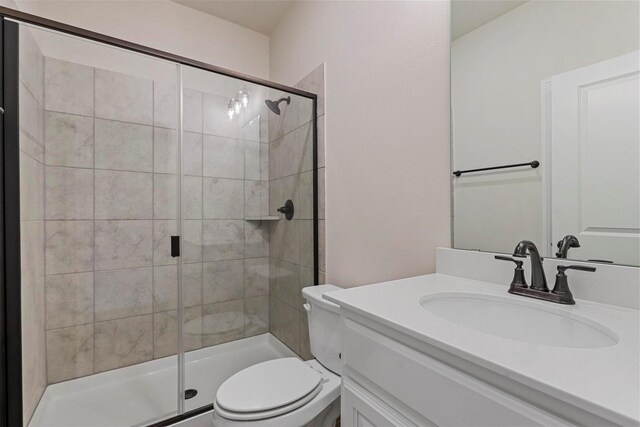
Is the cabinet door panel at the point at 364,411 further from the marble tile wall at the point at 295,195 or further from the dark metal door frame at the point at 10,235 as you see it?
the dark metal door frame at the point at 10,235

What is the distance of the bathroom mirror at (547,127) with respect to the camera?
2.50ft

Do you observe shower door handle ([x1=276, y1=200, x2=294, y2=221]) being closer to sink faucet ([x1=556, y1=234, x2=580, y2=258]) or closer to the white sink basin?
the white sink basin

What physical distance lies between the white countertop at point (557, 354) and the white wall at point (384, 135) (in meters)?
0.50

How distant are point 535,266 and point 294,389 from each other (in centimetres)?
91

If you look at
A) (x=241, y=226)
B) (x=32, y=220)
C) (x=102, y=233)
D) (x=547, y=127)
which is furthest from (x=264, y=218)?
(x=547, y=127)

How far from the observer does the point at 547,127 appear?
0.90 meters

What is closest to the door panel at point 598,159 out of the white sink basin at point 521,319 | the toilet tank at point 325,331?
the white sink basin at point 521,319

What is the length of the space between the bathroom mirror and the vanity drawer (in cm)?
55

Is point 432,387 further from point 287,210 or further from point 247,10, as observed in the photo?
point 247,10

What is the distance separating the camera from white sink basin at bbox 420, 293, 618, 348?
0.67m

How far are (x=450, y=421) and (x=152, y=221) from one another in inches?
71.6

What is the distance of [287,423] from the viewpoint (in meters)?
1.04

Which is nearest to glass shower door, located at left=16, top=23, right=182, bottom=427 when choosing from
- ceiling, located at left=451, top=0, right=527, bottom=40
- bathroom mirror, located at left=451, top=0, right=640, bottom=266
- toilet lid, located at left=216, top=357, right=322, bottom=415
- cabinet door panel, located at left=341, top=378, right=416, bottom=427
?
toilet lid, located at left=216, top=357, right=322, bottom=415

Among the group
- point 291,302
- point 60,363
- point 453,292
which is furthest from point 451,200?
point 60,363
